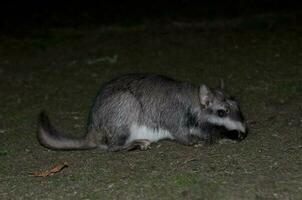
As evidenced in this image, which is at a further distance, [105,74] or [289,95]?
[105,74]

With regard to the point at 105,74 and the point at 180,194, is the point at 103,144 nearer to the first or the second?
the point at 180,194

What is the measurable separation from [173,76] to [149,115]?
3.75 meters

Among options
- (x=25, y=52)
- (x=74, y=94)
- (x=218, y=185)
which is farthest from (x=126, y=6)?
(x=218, y=185)

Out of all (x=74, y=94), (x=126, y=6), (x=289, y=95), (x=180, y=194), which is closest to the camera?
(x=180, y=194)

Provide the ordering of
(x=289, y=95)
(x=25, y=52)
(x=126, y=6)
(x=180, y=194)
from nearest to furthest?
(x=180, y=194) < (x=289, y=95) < (x=25, y=52) < (x=126, y=6)

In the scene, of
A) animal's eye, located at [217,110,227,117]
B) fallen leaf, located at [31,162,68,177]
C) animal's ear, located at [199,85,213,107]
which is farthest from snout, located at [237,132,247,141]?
fallen leaf, located at [31,162,68,177]

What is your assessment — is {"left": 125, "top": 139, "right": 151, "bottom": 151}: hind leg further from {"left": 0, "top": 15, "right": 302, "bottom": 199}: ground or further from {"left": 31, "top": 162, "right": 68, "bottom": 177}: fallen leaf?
{"left": 31, "top": 162, "right": 68, "bottom": 177}: fallen leaf

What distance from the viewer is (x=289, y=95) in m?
9.20

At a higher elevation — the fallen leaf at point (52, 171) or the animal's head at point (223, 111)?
the animal's head at point (223, 111)

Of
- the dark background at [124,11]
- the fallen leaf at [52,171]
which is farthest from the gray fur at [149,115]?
the dark background at [124,11]

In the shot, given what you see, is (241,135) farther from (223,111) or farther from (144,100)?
(144,100)

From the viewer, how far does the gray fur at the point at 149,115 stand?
23.6ft

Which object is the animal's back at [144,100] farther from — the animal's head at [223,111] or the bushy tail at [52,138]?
the bushy tail at [52,138]

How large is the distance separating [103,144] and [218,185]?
187 cm
